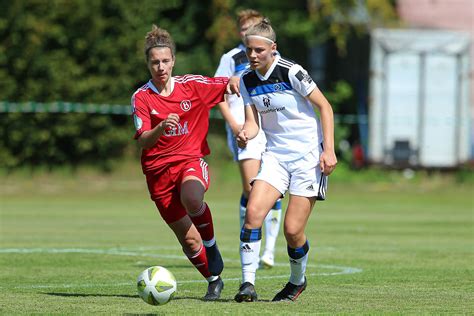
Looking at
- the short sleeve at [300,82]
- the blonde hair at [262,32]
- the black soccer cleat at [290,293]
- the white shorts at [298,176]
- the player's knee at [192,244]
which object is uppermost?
the blonde hair at [262,32]

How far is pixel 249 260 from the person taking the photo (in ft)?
28.3

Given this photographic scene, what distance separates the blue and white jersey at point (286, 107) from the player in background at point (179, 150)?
0.44 metres

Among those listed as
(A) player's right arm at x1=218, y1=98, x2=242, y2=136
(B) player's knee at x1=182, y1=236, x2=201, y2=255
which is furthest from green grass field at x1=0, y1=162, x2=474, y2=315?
(A) player's right arm at x1=218, y1=98, x2=242, y2=136

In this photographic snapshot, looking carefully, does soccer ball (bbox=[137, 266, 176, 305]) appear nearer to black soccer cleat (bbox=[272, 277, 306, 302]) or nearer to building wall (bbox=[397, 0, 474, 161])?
black soccer cleat (bbox=[272, 277, 306, 302])

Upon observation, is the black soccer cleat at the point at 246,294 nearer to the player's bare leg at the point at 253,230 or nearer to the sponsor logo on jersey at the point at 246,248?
the player's bare leg at the point at 253,230

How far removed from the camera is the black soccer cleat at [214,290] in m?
8.85

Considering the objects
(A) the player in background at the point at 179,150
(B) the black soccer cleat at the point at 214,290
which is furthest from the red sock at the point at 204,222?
(B) the black soccer cleat at the point at 214,290

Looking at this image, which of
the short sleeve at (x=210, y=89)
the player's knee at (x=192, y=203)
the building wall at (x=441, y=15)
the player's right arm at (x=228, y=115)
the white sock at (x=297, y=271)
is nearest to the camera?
the white sock at (x=297, y=271)

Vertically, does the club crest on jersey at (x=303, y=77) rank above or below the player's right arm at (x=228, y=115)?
above

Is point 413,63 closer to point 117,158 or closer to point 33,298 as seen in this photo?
point 117,158

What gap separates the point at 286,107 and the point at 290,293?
1.42 m

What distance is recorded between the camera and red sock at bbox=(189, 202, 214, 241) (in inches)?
357

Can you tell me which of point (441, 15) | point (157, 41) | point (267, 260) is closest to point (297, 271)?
point (157, 41)

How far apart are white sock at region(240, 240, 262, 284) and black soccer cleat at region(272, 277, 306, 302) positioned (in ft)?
0.85
